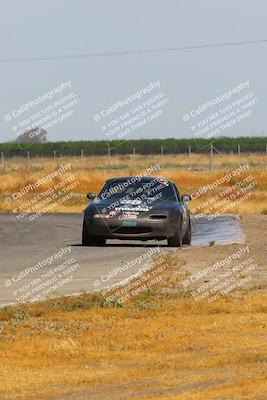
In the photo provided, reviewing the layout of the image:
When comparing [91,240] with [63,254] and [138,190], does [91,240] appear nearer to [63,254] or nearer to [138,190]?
[138,190]

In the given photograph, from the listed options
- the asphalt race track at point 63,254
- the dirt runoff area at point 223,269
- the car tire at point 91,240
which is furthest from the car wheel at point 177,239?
the car tire at point 91,240

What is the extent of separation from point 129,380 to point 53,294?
7.16m

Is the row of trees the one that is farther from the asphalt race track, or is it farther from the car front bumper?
the car front bumper

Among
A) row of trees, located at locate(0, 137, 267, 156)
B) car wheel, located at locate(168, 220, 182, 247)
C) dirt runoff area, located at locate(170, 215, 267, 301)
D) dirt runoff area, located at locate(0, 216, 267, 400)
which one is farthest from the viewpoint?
row of trees, located at locate(0, 137, 267, 156)

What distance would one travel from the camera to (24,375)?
35.7 ft

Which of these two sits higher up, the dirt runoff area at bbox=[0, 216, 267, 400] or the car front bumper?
the dirt runoff area at bbox=[0, 216, 267, 400]

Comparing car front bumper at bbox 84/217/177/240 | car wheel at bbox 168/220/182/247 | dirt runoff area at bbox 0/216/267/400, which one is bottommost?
car wheel at bbox 168/220/182/247

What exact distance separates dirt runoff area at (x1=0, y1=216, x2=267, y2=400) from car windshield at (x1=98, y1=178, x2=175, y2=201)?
910 cm

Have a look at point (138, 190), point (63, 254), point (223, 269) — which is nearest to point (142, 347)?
point (223, 269)

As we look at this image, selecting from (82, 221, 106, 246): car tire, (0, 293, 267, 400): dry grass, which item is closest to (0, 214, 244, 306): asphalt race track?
(82, 221, 106, 246): car tire

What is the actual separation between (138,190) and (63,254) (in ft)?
11.9

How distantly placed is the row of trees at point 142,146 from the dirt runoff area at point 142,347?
9382cm

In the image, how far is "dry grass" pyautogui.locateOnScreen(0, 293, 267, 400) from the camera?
1003 centimetres

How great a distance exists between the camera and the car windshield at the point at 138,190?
27.7 meters
